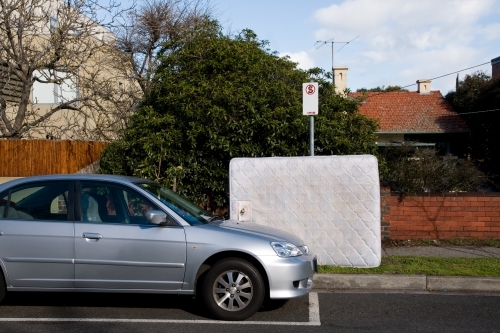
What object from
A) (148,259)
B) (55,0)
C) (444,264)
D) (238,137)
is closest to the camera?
(148,259)

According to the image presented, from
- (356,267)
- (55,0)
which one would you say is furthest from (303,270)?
(55,0)

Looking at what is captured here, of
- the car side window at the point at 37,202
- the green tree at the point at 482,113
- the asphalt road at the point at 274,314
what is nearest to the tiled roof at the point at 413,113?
the green tree at the point at 482,113

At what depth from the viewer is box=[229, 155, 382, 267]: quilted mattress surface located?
29.0ft

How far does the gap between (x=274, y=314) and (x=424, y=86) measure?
28.5m

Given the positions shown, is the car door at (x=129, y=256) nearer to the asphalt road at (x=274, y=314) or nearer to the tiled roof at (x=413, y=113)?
the asphalt road at (x=274, y=314)

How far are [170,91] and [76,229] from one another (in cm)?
514

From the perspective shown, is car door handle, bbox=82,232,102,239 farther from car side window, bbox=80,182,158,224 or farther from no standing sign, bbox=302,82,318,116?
no standing sign, bbox=302,82,318,116

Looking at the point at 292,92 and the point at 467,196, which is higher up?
the point at 292,92

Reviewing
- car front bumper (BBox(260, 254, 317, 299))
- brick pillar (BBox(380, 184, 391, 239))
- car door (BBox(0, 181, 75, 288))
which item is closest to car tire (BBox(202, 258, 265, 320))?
car front bumper (BBox(260, 254, 317, 299))

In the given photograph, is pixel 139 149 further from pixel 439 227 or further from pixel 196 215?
pixel 439 227

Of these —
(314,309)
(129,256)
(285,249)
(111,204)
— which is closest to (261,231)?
(285,249)

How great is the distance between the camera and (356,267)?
8734 mm

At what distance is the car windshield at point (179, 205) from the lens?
6.80 meters

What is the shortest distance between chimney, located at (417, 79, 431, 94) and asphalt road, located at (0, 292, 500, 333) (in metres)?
26.7
